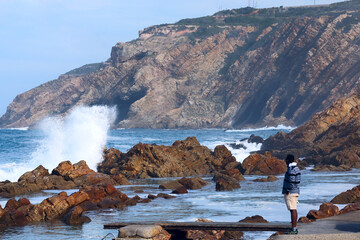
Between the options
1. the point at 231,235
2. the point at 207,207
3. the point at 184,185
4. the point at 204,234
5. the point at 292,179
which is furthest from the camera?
the point at 184,185

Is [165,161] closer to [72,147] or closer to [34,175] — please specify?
[34,175]

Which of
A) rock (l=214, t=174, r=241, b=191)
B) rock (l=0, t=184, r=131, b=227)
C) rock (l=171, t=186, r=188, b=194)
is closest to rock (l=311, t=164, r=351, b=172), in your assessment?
rock (l=214, t=174, r=241, b=191)

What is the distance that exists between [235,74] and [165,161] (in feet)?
419

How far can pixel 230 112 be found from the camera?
152875 millimetres

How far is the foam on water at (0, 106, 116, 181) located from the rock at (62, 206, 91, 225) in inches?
794

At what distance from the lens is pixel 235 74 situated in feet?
527

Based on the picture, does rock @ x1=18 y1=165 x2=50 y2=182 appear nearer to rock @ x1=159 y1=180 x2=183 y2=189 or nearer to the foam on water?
rock @ x1=159 y1=180 x2=183 y2=189

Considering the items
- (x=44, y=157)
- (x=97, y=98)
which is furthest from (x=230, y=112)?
(x=44, y=157)

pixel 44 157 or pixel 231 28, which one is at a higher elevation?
pixel 231 28

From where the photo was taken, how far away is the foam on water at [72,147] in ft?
132

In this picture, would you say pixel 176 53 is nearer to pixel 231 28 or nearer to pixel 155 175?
pixel 231 28

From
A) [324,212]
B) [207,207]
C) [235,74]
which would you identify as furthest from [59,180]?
[235,74]

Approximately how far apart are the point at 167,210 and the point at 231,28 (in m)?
176

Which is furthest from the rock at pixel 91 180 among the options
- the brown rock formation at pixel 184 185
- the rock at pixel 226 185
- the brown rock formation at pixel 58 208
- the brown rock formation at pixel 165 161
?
the brown rock formation at pixel 58 208
